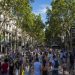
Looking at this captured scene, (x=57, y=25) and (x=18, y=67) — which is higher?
(x=57, y=25)

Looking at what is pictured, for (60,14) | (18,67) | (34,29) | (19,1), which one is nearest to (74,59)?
(18,67)

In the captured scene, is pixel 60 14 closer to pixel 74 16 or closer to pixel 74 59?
pixel 74 16

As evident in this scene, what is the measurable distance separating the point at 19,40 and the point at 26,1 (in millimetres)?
53045

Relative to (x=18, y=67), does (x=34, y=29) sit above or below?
above

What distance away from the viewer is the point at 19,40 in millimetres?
111875

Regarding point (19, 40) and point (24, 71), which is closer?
point (24, 71)

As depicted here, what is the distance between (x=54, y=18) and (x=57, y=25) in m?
3.09

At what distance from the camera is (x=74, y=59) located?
31453mm

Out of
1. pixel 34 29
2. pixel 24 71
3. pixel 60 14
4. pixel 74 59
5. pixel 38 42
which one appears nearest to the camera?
pixel 24 71

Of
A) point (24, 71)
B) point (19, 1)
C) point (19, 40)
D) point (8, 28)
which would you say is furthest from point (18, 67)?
point (19, 40)

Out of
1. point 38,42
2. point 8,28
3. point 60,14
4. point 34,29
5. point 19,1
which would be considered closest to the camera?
point 19,1

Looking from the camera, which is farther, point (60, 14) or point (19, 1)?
point (60, 14)

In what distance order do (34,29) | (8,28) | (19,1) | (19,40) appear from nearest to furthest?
(19,1) → (8,28) → (19,40) → (34,29)

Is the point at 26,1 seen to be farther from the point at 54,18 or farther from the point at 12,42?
the point at 12,42
